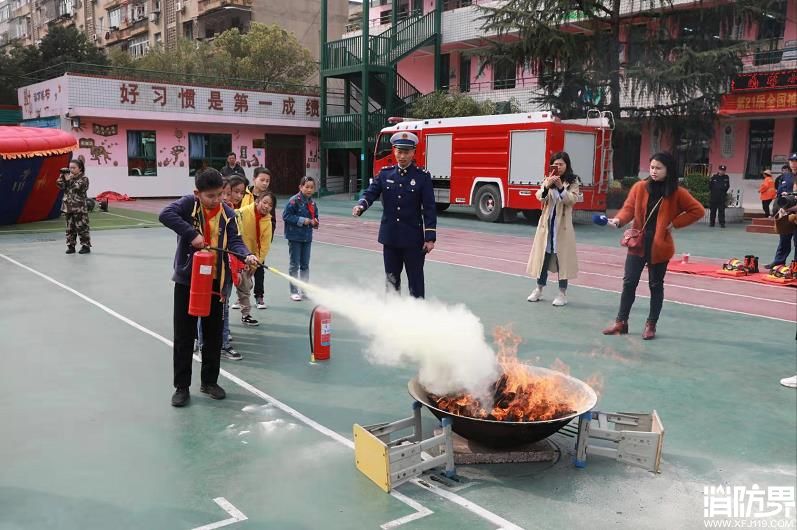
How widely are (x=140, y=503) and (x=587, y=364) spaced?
4.39 meters

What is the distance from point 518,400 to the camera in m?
4.46

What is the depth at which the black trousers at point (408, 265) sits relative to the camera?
698 cm

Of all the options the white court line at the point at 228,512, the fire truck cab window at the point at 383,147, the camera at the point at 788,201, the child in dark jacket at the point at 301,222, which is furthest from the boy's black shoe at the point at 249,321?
the fire truck cab window at the point at 383,147

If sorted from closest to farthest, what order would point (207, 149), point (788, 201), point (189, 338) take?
point (189, 338), point (788, 201), point (207, 149)

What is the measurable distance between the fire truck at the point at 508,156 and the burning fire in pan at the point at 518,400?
51.3 feet

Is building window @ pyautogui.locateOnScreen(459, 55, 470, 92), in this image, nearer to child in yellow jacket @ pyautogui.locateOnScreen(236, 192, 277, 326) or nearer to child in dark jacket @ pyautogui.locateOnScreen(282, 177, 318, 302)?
child in dark jacket @ pyautogui.locateOnScreen(282, 177, 318, 302)

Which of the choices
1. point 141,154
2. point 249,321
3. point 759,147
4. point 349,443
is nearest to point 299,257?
point 249,321

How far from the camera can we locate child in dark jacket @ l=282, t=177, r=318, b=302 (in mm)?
8516

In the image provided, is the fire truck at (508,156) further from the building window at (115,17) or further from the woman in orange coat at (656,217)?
the building window at (115,17)

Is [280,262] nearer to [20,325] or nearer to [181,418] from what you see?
[20,325]

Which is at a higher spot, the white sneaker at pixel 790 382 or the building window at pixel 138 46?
the building window at pixel 138 46

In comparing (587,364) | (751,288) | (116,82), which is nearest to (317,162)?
(116,82)

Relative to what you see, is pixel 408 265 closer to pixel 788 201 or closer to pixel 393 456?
pixel 393 456

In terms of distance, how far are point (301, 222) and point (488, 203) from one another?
A: 14357 mm
